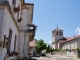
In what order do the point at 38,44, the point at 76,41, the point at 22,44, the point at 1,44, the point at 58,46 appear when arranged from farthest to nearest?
the point at 58,46
the point at 76,41
the point at 38,44
the point at 22,44
the point at 1,44

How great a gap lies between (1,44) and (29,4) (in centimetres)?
889

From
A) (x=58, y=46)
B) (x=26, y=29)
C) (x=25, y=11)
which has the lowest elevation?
(x=58, y=46)

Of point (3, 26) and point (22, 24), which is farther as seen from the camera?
point (22, 24)

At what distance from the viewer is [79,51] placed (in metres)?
35.2

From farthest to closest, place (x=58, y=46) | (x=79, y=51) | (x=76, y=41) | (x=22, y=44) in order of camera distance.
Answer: (x=58, y=46)
(x=76, y=41)
(x=79, y=51)
(x=22, y=44)

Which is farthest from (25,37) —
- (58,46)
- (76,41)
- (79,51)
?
(58,46)

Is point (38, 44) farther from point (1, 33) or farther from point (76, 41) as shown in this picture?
point (1, 33)

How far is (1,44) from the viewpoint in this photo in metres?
5.38

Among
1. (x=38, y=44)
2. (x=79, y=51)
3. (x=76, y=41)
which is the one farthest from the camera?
(x=76, y=41)

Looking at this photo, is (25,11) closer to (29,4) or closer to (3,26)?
(29,4)

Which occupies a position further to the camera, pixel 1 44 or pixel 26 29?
pixel 26 29

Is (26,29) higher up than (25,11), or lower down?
lower down

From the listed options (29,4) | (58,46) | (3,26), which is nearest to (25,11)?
(29,4)

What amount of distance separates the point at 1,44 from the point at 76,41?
177 feet
